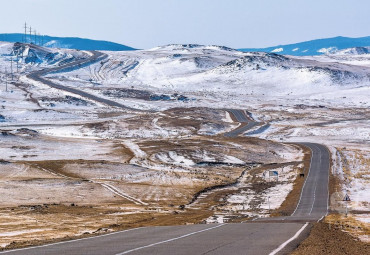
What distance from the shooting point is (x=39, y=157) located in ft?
271

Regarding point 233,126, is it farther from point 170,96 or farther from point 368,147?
point 170,96

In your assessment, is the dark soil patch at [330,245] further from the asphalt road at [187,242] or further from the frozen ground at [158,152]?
the frozen ground at [158,152]

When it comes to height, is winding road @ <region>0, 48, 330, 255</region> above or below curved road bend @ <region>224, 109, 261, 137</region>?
above

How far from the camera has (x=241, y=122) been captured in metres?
141

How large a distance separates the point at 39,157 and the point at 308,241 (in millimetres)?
67852

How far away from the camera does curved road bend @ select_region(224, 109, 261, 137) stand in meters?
121

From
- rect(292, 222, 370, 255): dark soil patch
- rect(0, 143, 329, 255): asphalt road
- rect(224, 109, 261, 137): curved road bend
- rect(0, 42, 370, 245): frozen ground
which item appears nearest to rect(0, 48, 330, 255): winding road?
rect(0, 143, 329, 255): asphalt road

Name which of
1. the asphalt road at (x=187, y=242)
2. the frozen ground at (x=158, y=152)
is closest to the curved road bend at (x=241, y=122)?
the frozen ground at (x=158, y=152)

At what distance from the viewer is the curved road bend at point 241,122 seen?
398 ft

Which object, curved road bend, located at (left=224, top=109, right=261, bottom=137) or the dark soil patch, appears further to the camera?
curved road bend, located at (left=224, top=109, right=261, bottom=137)

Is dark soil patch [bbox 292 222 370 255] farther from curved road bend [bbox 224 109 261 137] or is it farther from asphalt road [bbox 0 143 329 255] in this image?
curved road bend [bbox 224 109 261 137]

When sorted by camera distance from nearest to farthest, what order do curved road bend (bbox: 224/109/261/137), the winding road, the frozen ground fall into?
the winding road < the frozen ground < curved road bend (bbox: 224/109/261/137)

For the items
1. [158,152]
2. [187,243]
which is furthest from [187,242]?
[158,152]

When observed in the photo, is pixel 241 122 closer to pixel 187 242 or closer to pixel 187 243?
pixel 187 242
